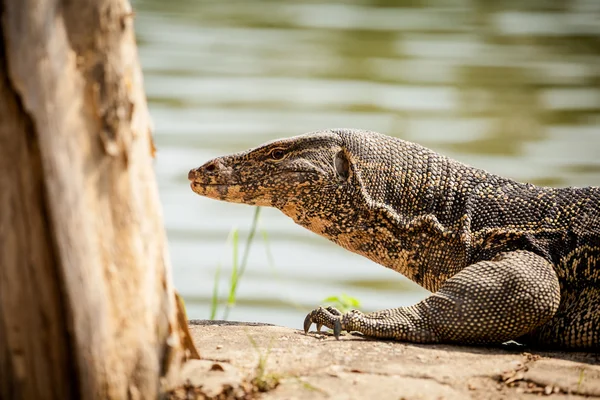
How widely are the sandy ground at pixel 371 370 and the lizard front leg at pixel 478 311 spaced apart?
71mm

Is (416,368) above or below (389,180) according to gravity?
below

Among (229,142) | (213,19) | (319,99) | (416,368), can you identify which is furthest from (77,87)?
(213,19)

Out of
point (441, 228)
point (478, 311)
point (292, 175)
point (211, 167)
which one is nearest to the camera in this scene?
point (478, 311)

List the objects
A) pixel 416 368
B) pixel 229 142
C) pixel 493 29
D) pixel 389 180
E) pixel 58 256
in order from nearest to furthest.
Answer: pixel 58 256, pixel 416 368, pixel 389 180, pixel 229 142, pixel 493 29

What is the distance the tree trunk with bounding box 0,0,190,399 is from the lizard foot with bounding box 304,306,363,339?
1481mm

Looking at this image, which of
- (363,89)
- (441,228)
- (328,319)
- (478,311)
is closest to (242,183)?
(328,319)

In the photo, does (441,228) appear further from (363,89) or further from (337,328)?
(363,89)

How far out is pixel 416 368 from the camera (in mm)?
4211

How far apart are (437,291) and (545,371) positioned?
0.74 m

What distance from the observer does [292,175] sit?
5.19m

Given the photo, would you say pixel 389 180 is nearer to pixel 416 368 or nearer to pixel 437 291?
pixel 437 291

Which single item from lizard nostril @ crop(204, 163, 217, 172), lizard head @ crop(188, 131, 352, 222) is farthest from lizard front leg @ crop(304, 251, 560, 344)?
lizard nostril @ crop(204, 163, 217, 172)

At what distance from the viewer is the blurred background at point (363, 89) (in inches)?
501

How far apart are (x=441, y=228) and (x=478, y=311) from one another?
60 cm
